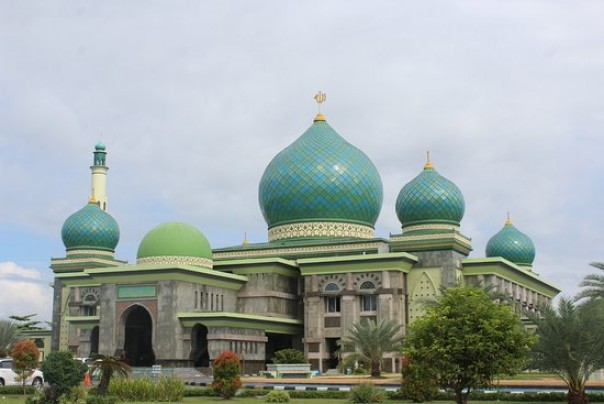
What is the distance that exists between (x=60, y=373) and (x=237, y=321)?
19676 millimetres

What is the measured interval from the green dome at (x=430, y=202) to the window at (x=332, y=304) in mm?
6051

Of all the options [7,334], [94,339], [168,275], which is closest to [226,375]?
[168,275]

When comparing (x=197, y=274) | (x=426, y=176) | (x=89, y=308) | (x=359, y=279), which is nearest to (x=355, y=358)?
(x=359, y=279)

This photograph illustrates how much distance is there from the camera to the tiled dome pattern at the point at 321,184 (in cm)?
4766

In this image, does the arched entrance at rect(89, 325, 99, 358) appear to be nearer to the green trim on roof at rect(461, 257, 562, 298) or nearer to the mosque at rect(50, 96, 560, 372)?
the mosque at rect(50, 96, 560, 372)

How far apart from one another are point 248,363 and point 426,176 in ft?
47.7

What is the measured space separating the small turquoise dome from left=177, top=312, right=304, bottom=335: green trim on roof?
1661 centimetres

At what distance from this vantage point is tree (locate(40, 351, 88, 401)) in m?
21.2

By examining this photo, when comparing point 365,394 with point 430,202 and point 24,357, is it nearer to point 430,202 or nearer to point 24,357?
point 24,357

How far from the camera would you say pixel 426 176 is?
4691 cm

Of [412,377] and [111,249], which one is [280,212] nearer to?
[111,249]

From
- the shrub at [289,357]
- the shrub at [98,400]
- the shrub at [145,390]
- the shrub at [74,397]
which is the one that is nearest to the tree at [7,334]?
the shrub at [289,357]

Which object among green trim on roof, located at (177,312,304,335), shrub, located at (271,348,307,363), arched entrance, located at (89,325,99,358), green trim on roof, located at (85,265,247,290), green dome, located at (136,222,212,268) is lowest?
shrub, located at (271,348,307,363)

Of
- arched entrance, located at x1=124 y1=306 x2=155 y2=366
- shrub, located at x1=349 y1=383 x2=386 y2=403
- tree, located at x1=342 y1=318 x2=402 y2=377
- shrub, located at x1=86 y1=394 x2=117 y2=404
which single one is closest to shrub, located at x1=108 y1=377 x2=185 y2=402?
shrub, located at x1=86 y1=394 x2=117 y2=404
